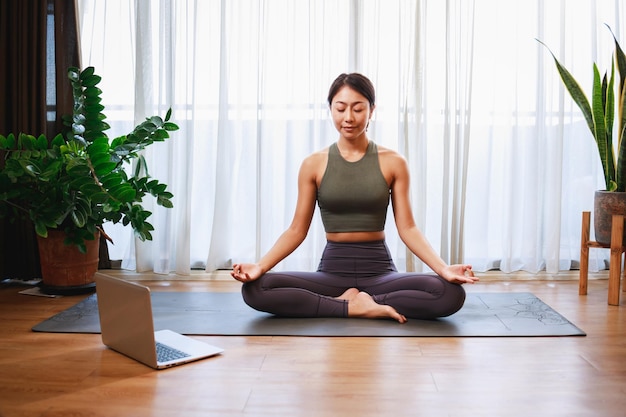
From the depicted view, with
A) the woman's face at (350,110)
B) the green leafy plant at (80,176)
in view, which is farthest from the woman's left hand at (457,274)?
the green leafy plant at (80,176)

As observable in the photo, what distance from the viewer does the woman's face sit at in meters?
2.80

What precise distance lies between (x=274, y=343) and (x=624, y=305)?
1.68 metres

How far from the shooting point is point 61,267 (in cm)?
332

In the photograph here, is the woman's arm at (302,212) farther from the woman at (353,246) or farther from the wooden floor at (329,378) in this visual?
the wooden floor at (329,378)

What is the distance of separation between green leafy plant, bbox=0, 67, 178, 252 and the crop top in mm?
908

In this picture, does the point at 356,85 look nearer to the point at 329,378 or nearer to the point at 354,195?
→ the point at 354,195

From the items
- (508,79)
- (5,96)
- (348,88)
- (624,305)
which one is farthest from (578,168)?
(5,96)

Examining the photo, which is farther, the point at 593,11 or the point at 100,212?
the point at 593,11

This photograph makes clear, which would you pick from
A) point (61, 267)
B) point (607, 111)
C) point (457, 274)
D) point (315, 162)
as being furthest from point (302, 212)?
point (607, 111)

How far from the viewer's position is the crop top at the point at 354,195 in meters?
2.90

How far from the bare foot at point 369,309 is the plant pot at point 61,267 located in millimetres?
1391

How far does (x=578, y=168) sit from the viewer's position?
3797 millimetres

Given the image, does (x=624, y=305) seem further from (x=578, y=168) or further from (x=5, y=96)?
(x=5, y=96)

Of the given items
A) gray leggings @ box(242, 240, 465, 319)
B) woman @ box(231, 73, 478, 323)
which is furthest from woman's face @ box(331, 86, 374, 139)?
gray leggings @ box(242, 240, 465, 319)
